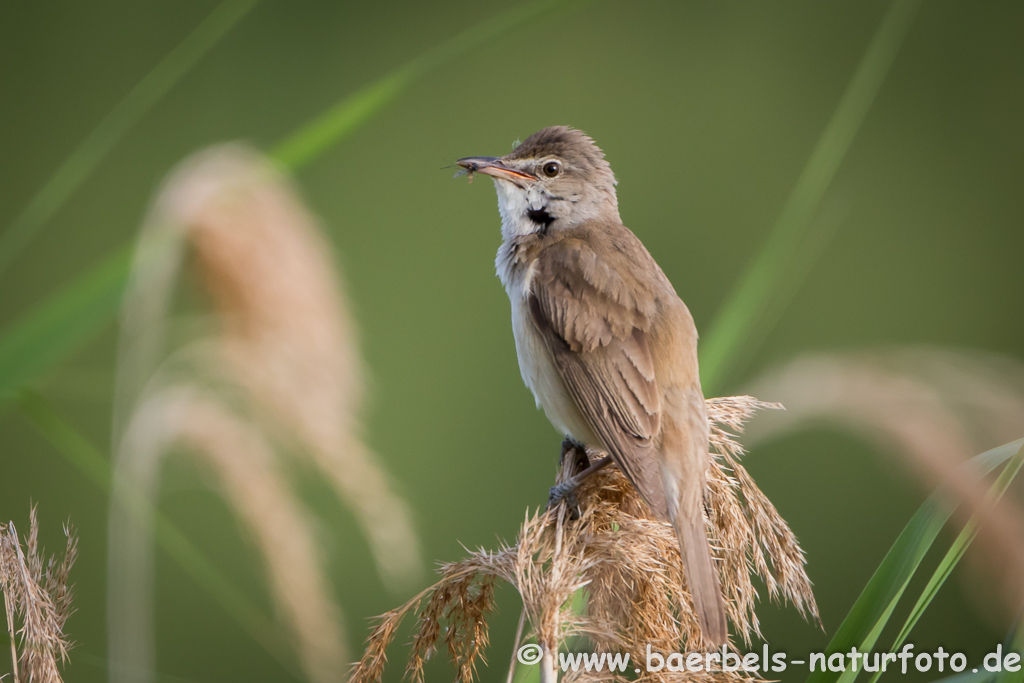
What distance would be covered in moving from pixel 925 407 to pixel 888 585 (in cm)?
58

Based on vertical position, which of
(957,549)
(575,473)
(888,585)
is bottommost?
(575,473)

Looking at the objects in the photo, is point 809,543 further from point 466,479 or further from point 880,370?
point 880,370

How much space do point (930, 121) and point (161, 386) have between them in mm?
5543

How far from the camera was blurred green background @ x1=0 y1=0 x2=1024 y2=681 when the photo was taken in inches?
185

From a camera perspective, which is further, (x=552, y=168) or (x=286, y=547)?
(x=552, y=168)

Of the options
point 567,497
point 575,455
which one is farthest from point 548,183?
point 567,497

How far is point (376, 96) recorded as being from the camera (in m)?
1.99

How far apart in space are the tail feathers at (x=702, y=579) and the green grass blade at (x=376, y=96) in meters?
1.12

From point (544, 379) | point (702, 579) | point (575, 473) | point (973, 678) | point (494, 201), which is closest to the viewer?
point (973, 678)

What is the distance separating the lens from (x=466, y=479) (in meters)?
4.82

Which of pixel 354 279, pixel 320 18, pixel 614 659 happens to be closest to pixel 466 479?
pixel 354 279

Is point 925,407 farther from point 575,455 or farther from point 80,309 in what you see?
point 80,309
